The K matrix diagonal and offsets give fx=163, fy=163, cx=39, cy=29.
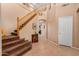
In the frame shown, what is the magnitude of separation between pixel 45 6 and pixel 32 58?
0.88 meters

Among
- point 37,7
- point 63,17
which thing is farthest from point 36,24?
point 63,17

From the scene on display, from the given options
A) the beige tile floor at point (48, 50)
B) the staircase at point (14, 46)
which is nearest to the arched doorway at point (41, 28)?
the beige tile floor at point (48, 50)

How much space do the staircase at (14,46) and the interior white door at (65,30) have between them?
1.77 ft

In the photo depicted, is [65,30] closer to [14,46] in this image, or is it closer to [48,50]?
[48,50]

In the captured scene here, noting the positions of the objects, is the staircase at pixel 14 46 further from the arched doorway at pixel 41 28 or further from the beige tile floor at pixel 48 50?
the arched doorway at pixel 41 28

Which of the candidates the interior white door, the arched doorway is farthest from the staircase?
the interior white door

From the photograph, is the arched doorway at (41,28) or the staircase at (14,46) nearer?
the staircase at (14,46)

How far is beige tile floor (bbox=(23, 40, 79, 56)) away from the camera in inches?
104

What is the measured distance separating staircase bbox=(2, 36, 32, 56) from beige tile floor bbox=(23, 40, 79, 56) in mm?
89

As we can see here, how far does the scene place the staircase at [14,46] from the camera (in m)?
2.57

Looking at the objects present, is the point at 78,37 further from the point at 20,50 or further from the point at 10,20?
the point at 10,20

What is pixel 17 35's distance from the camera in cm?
267

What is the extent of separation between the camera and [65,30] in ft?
8.86

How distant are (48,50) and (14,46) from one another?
56 centimetres
